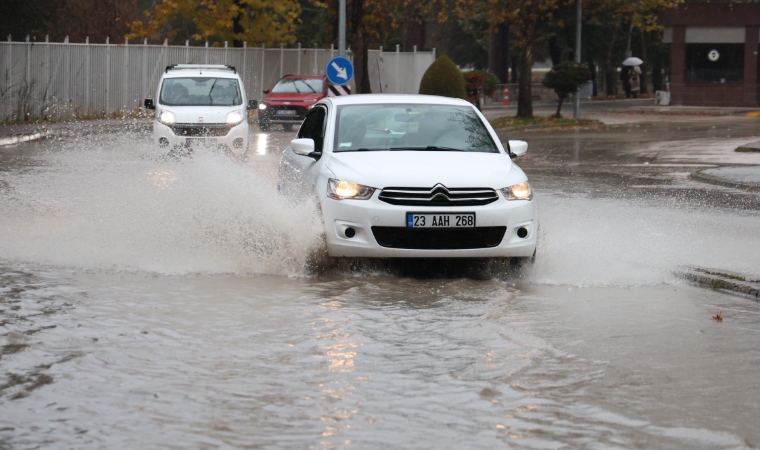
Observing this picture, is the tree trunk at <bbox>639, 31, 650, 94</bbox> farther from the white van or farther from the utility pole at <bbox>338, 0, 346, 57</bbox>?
the white van

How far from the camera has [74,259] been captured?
10.4 meters

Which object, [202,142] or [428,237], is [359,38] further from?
[428,237]

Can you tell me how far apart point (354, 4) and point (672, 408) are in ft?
118

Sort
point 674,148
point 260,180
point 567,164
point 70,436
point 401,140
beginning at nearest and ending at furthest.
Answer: point 70,436
point 401,140
point 260,180
point 567,164
point 674,148

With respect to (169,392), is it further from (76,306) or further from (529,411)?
(76,306)

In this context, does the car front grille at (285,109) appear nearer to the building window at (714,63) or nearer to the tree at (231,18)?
the tree at (231,18)

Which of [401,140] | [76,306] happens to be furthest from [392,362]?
[401,140]

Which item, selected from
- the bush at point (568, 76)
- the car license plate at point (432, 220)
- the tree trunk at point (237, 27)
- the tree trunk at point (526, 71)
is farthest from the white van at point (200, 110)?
the tree trunk at point (237, 27)

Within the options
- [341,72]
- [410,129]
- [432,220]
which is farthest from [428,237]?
[341,72]

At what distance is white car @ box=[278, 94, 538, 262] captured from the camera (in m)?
9.16

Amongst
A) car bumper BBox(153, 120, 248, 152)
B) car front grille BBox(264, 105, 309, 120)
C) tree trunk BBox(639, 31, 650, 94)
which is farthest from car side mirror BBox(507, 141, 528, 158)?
tree trunk BBox(639, 31, 650, 94)

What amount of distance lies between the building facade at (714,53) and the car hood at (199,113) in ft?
114

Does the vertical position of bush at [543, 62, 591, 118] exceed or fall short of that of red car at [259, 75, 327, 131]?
it exceeds it

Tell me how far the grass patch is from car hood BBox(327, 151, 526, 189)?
27760 mm
